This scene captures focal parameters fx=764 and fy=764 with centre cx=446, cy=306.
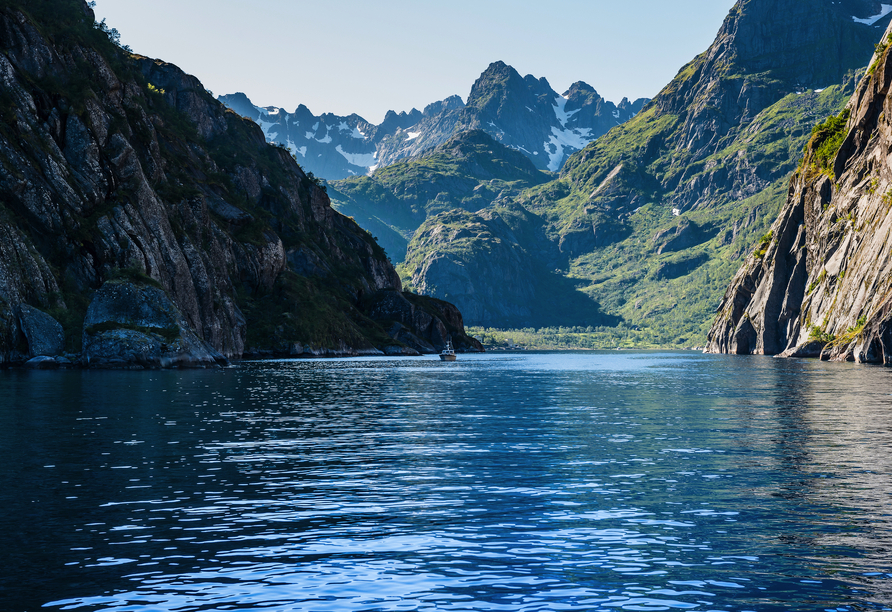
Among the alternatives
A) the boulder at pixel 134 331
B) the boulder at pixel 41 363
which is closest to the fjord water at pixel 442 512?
the boulder at pixel 41 363

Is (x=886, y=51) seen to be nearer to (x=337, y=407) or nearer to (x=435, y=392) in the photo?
(x=435, y=392)

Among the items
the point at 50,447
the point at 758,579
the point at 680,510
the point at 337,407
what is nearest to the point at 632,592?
the point at 758,579

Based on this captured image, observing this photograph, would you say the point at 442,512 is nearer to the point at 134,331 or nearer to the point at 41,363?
the point at 41,363

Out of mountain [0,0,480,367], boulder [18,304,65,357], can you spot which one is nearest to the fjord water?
boulder [18,304,65,357]

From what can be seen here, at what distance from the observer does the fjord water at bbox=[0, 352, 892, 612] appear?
1666 centimetres

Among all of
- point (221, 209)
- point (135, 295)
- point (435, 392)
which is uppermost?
point (221, 209)

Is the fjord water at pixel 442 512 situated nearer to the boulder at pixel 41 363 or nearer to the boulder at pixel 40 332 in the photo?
the boulder at pixel 41 363

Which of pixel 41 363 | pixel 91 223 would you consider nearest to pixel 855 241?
pixel 91 223

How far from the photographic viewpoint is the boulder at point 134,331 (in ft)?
359

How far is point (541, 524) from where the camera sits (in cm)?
2275

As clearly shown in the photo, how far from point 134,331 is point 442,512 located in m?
99.5

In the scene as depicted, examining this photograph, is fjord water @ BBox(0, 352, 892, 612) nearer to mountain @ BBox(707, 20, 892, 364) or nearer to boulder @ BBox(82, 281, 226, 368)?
boulder @ BBox(82, 281, 226, 368)

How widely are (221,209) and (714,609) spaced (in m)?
192

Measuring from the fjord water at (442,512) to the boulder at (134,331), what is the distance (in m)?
60.0
